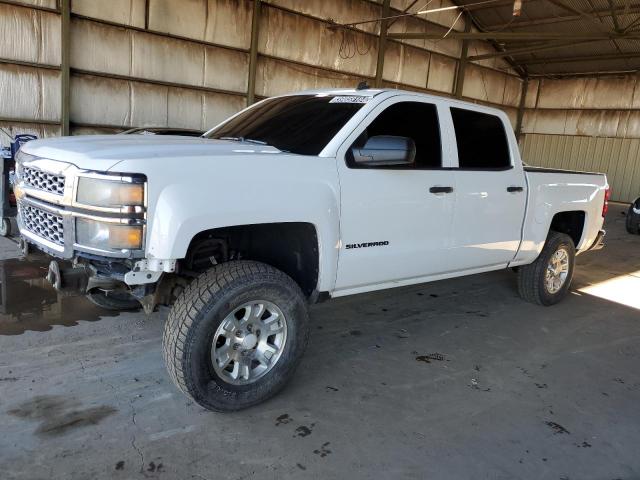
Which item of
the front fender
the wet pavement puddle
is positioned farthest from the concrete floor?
the front fender

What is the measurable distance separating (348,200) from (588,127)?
67.9ft

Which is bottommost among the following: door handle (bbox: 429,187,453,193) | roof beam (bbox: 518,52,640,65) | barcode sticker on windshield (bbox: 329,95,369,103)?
door handle (bbox: 429,187,453,193)

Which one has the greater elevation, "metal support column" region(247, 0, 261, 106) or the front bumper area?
"metal support column" region(247, 0, 261, 106)

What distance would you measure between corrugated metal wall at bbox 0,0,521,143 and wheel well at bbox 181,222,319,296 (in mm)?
9090

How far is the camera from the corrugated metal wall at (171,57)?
1032 centimetres

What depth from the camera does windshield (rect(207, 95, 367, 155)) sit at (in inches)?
141

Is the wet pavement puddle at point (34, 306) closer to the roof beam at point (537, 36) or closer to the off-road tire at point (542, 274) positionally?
the off-road tire at point (542, 274)

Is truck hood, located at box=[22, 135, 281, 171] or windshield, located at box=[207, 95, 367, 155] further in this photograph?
windshield, located at box=[207, 95, 367, 155]

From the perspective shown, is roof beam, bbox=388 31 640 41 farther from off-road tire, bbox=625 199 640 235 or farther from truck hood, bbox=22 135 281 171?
truck hood, bbox=22 135 281 171

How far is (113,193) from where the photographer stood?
8.53ft

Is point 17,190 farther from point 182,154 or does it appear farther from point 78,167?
point 182,154

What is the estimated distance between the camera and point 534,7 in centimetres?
1642

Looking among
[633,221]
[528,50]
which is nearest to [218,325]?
[633,221]

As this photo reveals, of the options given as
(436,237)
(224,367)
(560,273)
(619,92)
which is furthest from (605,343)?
(619,92)
